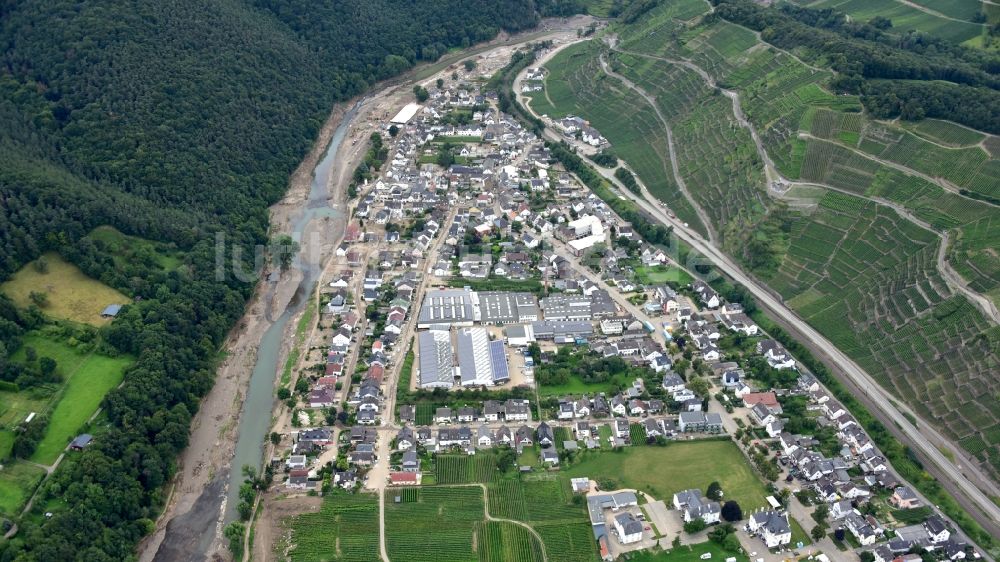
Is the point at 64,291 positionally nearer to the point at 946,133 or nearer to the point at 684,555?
the point at 684,555

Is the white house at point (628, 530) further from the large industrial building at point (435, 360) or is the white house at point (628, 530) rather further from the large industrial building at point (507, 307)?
the large industrial building at point (507, 307)

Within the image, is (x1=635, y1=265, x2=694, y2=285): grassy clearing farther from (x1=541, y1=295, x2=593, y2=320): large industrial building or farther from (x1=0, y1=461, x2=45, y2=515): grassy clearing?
(x1=0, y1=461, x2=45, y2=515): grassy clearing

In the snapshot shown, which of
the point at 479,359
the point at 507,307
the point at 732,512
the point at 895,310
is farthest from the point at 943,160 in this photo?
the point at 479,359

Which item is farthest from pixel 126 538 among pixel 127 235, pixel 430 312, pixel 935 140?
pixel 935 140

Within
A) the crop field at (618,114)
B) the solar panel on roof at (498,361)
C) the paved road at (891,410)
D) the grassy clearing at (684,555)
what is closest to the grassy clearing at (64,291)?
the solar panel on roof at (498,361)

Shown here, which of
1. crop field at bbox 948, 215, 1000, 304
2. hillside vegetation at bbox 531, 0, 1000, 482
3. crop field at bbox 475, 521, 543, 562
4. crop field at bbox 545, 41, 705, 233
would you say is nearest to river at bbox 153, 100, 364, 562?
crop field at bbox 475, 521, 543, 562

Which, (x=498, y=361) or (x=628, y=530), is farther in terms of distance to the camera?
(x=498, y=361)

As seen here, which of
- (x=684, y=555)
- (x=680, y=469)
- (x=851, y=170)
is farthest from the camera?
(x=851, y=170)
